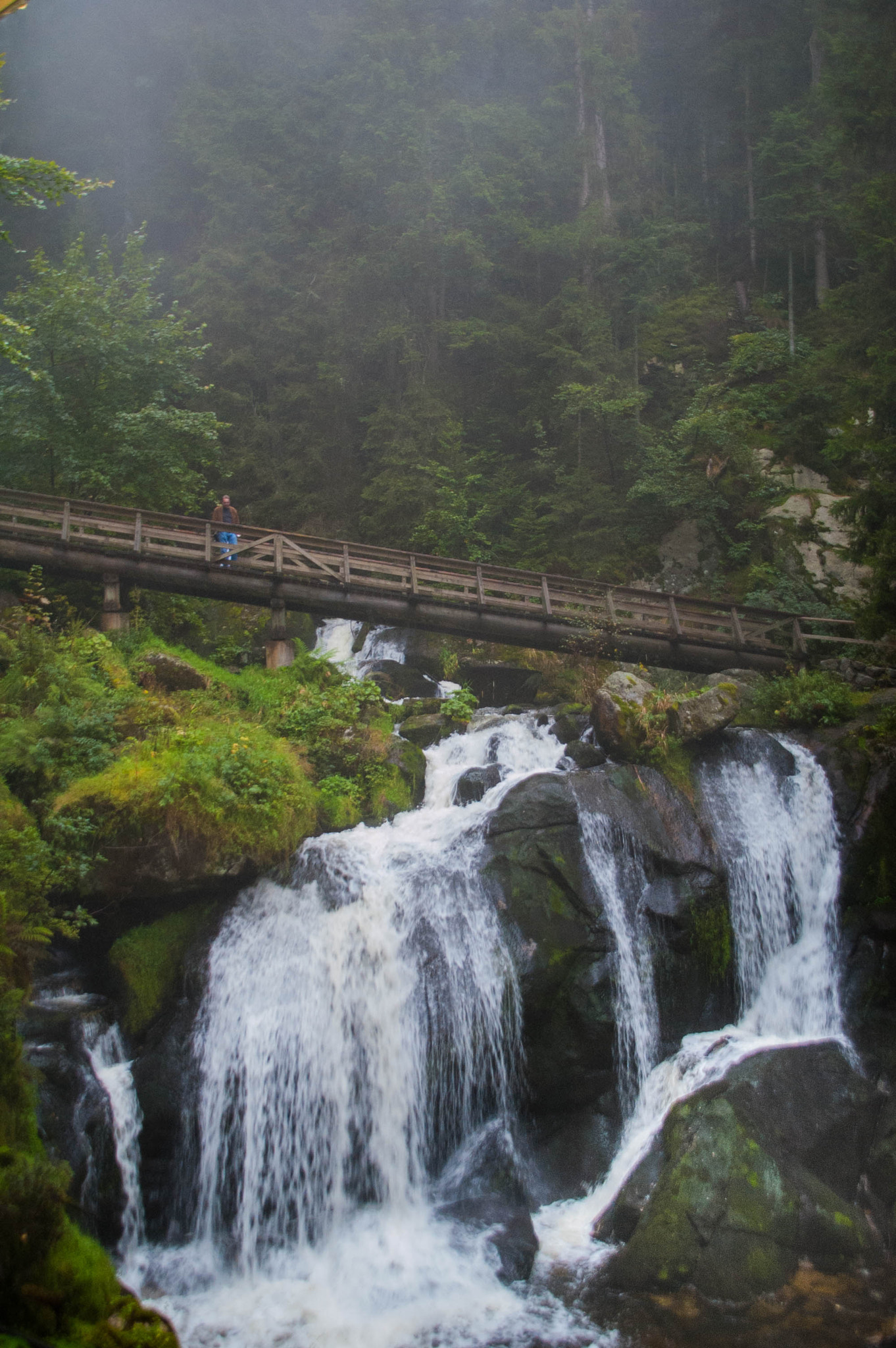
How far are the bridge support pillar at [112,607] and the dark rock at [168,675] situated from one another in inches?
69.3

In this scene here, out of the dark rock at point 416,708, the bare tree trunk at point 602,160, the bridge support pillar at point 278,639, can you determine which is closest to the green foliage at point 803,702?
the dark rock at point 416,708

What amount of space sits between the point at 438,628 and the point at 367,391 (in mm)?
14963

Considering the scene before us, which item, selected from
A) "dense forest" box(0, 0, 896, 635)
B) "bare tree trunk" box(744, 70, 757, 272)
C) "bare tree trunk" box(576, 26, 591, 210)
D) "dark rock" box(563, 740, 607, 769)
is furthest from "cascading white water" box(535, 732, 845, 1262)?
"bare tree trunk" box(576, 26, 591, 210)

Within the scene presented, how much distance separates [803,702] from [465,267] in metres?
21.3

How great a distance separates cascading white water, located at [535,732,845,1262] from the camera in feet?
28.0

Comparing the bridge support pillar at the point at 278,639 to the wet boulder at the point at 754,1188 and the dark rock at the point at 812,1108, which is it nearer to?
the wet boulder at the point at 754,1188

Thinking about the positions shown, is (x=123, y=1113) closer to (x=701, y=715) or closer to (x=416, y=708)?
(x=416, y=708)

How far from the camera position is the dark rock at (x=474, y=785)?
11445 mm

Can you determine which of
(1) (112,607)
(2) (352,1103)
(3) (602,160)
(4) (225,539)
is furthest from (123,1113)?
(3) (602,160)

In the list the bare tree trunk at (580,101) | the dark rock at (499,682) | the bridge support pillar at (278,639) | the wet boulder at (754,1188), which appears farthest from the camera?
the bare tree trunk at (580,101)

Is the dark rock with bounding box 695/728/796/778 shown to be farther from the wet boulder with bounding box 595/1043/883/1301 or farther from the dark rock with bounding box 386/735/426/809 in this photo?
the dark rock with bounding box 386/735/426/809

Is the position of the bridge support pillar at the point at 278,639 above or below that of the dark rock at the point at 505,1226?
above

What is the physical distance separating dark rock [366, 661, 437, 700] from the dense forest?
6.02 meters

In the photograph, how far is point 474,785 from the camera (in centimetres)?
1154
